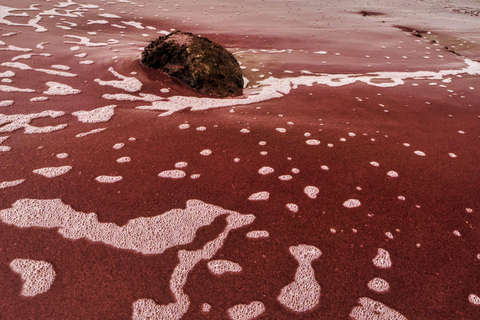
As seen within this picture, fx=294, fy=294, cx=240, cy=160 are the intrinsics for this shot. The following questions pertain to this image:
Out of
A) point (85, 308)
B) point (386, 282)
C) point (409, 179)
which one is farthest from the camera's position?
point (409, 179)

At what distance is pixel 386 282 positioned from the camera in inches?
59.0

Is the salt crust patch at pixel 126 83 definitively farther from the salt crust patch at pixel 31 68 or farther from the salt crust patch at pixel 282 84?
the salt crust patch at pixel 31 68

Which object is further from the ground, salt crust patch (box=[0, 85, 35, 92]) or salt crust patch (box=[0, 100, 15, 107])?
salt crust patch (box=[0, 85, 35, 92])

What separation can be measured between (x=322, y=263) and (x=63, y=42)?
5029mm

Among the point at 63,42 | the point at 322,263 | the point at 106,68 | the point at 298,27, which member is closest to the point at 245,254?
the point at 322,263

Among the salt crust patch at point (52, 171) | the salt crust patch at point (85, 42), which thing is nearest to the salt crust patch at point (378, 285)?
the salt crust patch at point (52, 171)

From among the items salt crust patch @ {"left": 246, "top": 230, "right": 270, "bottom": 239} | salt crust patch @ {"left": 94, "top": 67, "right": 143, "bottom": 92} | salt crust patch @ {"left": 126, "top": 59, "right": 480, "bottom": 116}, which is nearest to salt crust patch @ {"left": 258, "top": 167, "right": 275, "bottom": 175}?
salt crust patch @ {"left": 246, "top": 230, "right": 270, "bottom": 239}

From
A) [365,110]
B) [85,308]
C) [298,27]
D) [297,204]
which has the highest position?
[298,27]

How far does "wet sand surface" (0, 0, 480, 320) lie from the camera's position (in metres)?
1.41

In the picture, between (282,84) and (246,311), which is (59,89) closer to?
(282,84)

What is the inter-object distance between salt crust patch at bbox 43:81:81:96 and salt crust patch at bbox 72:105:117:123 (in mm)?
507

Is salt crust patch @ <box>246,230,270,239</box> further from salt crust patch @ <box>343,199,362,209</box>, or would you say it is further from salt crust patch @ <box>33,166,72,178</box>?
salt crust patch @ <box>33,166,72,178</box>

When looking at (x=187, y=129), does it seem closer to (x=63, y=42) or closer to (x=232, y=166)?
(x=232, y=166)

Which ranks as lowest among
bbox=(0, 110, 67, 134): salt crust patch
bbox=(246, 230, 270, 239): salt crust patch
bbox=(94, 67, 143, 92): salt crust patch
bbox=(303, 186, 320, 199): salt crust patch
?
bbox=(246, 230, 270, 239): salt crust patch
